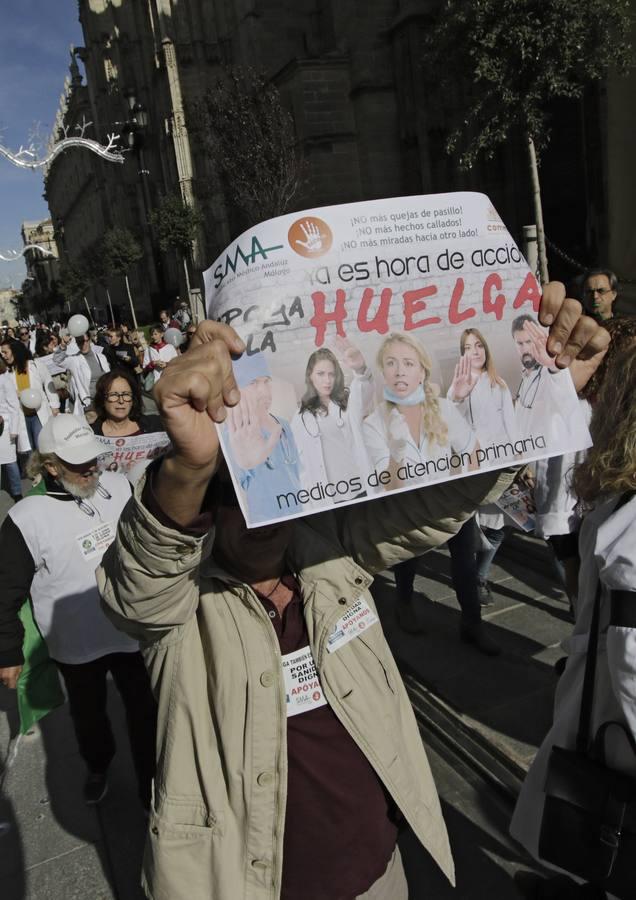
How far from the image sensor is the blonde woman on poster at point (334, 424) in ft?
4.59

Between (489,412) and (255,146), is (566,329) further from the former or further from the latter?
(255,146)

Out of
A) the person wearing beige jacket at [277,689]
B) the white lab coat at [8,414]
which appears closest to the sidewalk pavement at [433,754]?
the person wearing beige jacket at [277,689]

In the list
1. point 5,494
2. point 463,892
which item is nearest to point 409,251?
point 463,892

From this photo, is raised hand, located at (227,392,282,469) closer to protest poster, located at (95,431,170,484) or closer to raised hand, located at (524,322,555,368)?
raised hand, located at (524,322,555,368)

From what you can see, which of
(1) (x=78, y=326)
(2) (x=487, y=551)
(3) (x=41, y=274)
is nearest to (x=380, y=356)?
(2) (x=487, y=551)

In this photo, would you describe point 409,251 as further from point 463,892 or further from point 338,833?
point 463,892

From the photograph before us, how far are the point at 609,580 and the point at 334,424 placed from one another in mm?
709

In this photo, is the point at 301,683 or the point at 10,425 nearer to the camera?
the point at 301,683

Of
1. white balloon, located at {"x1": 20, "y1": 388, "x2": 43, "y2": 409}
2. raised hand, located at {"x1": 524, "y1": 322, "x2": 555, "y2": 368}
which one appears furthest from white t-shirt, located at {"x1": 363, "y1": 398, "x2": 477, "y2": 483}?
white balloon, located at {"x1": 20, "y1": 388, "x2": 43, "y2": 409}

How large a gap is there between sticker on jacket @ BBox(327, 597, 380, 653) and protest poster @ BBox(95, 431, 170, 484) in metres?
2.48

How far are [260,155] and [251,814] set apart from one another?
22.6 metres

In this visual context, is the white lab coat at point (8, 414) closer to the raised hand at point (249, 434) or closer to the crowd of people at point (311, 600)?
the crowd of people at point (311, 600)

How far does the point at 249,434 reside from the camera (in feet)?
4.47

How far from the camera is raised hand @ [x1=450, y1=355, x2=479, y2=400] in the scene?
4.91 ft
